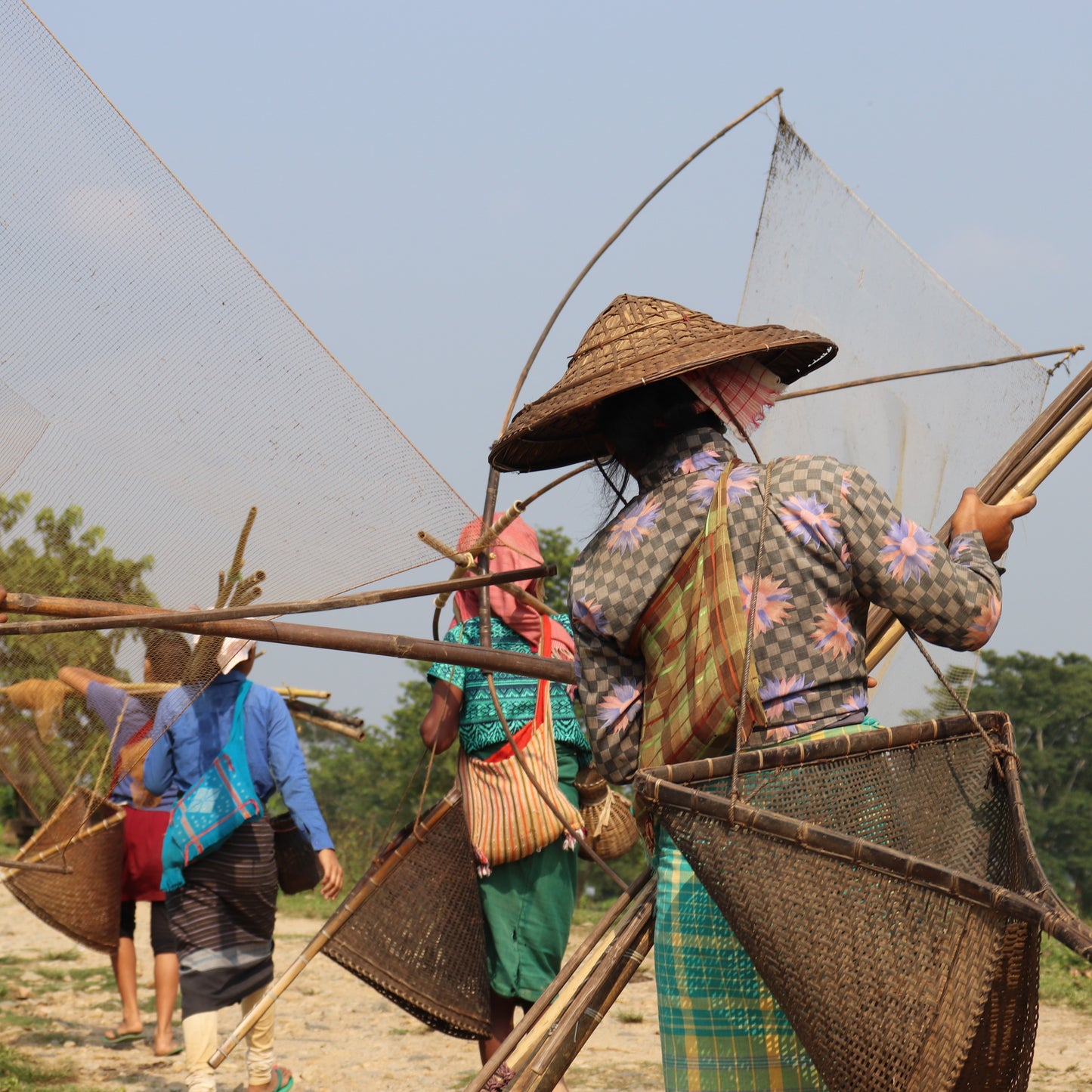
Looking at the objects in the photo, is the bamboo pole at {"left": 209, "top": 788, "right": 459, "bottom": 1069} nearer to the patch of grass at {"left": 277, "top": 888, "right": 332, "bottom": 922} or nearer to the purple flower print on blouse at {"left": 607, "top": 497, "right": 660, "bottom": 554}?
the purple flower print on blouse at {"left": 607, "top": 497, "right": 660, "bottom": 554}

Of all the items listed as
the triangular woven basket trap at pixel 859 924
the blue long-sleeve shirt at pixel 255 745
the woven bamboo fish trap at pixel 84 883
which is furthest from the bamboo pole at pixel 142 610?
the woven bamboo fish trap at pixel 84 883

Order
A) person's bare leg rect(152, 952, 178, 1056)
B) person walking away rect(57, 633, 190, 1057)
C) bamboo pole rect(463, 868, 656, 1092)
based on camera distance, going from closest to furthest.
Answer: bamboo pole rect(463, 868, 656, 1092)
person's bare leg rect(152, 952, 178, 1056)
person walking away rect(57, 633, 190, 1057)

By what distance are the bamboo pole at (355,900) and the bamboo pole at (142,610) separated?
5.21ft

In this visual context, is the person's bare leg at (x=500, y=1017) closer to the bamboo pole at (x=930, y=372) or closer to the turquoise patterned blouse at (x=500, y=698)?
the turquoise patterned blouse at (x=500, y=698)

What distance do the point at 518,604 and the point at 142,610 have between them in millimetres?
1582

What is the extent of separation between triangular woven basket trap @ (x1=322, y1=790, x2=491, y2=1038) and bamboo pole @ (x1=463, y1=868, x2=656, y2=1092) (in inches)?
73.7

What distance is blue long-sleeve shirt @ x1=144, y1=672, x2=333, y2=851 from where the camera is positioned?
454 cm

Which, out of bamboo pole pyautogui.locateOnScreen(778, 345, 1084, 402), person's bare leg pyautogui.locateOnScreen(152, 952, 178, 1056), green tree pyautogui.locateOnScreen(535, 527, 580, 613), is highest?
green tree pyautogui.locateOnScreen(535, 527, 580, 613)

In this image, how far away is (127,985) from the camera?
571 centimetres

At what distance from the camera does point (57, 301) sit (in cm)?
316

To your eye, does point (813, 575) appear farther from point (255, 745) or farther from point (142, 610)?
point (255, 745)

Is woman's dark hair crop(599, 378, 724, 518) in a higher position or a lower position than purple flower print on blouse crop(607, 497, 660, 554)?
higher

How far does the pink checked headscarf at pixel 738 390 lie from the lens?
252cm

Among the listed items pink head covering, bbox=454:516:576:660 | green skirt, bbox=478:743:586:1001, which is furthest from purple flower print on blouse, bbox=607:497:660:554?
green skirt, bbox=478:743:586:1001
